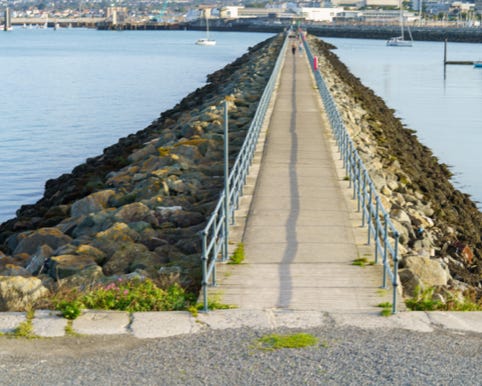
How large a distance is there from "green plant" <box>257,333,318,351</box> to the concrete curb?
9.8 inches

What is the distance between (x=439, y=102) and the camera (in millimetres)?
52188

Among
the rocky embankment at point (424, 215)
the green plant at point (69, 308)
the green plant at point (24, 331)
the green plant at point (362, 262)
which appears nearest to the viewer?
the green plant at point (24, 331)

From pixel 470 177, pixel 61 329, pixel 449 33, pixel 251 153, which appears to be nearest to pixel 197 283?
pixel 61 329

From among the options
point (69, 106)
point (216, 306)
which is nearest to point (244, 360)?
point (216, 306)

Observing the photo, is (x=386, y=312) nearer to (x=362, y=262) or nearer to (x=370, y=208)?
(x=362, y=262)

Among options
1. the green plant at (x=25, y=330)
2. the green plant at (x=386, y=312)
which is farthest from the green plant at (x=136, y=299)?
the green plant at (x=386, y=312)

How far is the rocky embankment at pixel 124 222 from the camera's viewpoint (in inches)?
397

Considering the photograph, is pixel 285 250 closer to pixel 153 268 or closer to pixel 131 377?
pixel 153 268

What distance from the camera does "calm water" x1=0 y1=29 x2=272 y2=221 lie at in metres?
29.9

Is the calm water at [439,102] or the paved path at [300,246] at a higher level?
the paved path at [300,246]

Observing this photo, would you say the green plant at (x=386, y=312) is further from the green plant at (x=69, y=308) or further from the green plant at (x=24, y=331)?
the green plant at (x=24, y=331)

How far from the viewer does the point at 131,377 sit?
23.2 feet

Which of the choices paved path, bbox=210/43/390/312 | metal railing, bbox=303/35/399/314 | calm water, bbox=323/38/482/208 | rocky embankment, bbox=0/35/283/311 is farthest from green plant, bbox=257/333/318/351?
Result: calm water, bbox=323/38/482/208

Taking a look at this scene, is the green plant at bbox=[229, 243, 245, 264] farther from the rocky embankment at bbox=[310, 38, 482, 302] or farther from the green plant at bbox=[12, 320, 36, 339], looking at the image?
the green plant at bbox=[12, 320, 36, 339]
